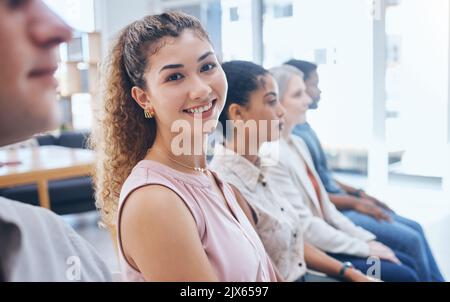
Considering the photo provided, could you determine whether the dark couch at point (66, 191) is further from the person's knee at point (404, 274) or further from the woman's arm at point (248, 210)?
the person's knee at point (404, 274)

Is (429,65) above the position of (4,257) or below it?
above

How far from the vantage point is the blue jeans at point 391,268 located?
1.25m

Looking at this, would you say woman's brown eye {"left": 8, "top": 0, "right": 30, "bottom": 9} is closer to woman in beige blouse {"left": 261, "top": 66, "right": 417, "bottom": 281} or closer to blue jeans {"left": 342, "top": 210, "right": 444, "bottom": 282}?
woman in beige blouse {"left": 261, "top": 66, "right": 417, "bottom": 281}

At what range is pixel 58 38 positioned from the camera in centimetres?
91

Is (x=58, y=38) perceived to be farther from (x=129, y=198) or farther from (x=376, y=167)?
(x=376, y=167)

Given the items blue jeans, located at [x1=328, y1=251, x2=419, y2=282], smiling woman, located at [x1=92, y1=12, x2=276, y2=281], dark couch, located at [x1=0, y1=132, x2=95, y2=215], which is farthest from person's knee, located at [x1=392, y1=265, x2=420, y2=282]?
dark couch, located at [x1=0, y1=132, x2=95, y2=215]

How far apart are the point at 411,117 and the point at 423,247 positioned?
365 mm

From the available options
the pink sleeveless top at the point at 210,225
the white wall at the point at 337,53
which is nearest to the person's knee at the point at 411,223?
the white wall at the point at 337,53

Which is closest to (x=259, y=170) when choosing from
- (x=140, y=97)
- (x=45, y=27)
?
(x=140, y=97)

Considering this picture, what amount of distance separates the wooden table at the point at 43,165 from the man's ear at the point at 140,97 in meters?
0.21

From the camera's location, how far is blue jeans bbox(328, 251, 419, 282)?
4.11 feet
